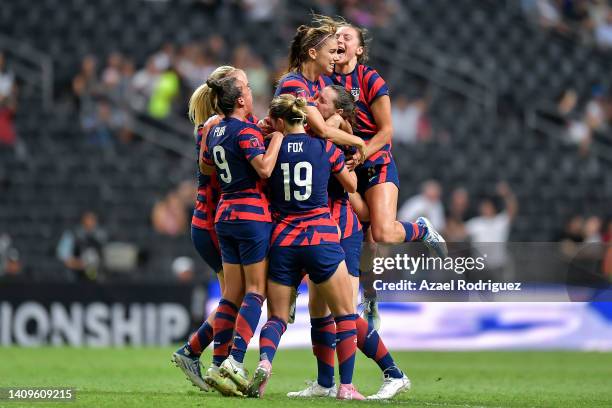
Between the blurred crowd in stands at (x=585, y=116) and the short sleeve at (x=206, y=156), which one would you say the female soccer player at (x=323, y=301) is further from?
the blurred crowd in stands at (x=585, y=116)

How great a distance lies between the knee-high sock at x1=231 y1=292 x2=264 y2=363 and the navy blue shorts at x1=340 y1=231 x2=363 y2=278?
0.75m

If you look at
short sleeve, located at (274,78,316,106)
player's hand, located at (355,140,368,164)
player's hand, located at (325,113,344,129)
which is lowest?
player's hand, located at (355,140,368,164)

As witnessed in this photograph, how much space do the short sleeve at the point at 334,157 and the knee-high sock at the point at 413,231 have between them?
1.31 metres

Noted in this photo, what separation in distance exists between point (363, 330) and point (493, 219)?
8.74m

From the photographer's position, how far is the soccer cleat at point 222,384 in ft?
27.8

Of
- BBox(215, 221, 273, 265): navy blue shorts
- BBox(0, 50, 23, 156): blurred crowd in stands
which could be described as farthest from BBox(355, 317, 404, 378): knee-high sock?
BBox(0, 50, 23, 156): blurred crowd in stands

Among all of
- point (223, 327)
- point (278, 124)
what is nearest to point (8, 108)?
point (223, 327)

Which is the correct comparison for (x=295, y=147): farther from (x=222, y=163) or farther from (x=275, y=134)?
(x=222, y=163)

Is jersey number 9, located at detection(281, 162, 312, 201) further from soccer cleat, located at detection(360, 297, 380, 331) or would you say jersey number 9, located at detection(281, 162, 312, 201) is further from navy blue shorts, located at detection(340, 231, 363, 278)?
soccer cleat, located at detection(360, 297, 380, 331)

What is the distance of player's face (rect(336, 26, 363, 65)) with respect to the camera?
9656 mm

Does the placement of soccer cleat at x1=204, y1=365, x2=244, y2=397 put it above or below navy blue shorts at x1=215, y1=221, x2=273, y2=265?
below

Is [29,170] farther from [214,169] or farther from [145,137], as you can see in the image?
[214,169]

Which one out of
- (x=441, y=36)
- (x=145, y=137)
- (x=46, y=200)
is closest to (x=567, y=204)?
(x=441, y=36)

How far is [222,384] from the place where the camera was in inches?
334
